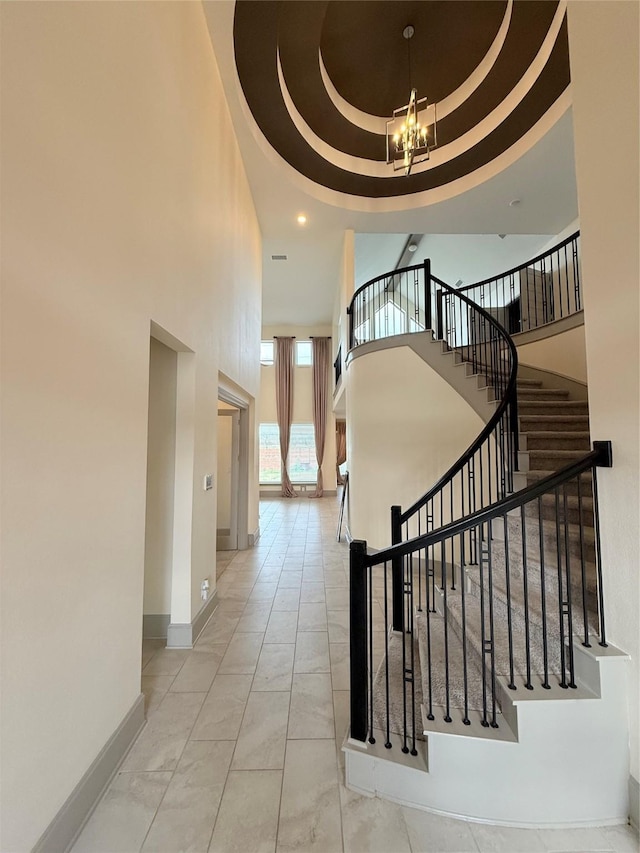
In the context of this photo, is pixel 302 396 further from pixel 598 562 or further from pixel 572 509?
pixel 598 562

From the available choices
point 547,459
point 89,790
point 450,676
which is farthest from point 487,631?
point 89,790

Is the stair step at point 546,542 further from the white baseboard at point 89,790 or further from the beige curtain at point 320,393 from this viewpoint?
the beige curtain at point 320,393

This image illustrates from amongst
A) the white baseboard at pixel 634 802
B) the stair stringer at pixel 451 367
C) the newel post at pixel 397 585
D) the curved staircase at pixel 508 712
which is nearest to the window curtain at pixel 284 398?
the stair stringer at pixel 451 367

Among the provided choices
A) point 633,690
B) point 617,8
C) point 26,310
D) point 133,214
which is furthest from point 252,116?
point 633,690

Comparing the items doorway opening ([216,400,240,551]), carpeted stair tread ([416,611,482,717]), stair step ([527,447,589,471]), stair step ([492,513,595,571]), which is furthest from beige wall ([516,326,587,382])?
doorway opening ([216,400,240,551])

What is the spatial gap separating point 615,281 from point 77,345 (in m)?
2.39

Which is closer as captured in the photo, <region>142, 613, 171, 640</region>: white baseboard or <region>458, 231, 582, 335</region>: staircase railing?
<region>142, 613, 171, 640</region>: white baseboard

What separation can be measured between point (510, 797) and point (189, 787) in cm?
142

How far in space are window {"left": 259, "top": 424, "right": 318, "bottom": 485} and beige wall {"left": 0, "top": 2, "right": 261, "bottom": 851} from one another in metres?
8.61

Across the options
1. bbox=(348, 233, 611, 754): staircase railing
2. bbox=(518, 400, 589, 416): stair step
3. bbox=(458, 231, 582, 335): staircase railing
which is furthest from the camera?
bbox=(458, 231, 582, 335): staircase railing

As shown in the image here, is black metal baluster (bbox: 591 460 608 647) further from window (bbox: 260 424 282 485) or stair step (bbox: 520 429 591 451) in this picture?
window (bbox: 260 424 282 485)

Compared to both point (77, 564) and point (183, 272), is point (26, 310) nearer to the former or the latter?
point (77, 564)

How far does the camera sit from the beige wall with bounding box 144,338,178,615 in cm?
296

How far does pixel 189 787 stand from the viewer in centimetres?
164
